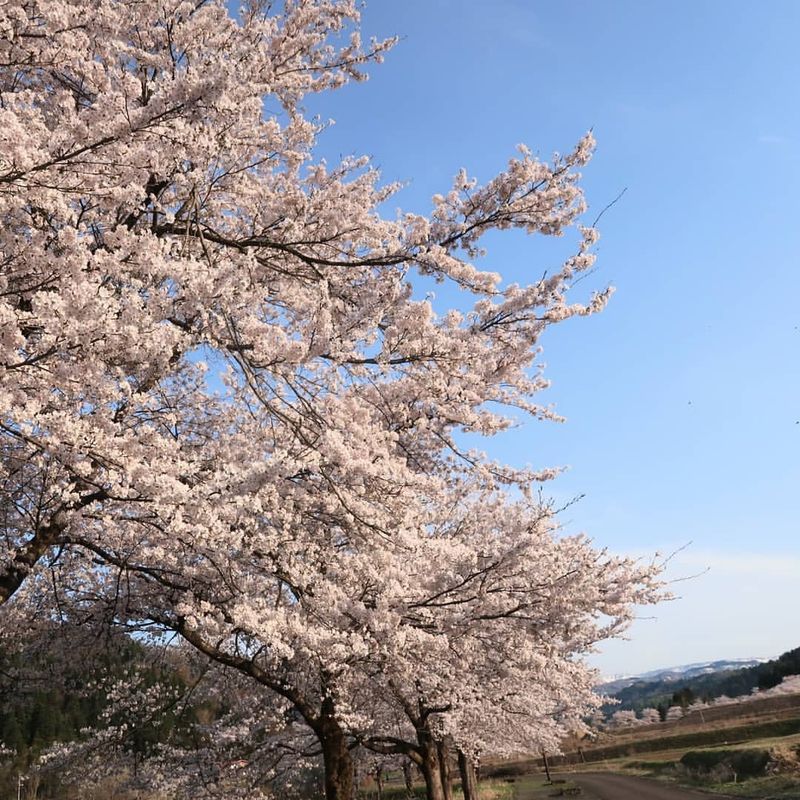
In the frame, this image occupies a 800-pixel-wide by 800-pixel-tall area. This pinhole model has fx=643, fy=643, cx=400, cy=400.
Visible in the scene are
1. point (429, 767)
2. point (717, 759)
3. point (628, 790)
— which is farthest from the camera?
point (717, 759)

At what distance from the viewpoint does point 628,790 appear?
28.2 meters

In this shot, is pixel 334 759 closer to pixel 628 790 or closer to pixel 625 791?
pixel 625 791

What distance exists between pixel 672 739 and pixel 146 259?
57888 mm

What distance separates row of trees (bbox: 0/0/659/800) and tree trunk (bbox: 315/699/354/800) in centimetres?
6

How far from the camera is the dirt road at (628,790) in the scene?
78.2ft

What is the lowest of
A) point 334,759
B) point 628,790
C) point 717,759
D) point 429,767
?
point 628,790

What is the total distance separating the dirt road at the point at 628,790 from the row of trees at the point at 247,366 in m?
20.3

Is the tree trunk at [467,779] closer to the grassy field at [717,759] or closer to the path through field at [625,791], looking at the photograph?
the path through field at [625,791]

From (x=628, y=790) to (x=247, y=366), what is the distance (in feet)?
101

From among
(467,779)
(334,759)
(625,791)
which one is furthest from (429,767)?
(625,791)

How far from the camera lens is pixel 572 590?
7.29 meters

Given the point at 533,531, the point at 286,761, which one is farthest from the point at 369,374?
the point at 286,761

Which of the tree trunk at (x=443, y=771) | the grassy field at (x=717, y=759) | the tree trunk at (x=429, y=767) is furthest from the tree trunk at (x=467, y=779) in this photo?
the tree trunk at (x=429, y=767)

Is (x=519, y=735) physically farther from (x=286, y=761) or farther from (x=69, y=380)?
(x=69, y=380)
